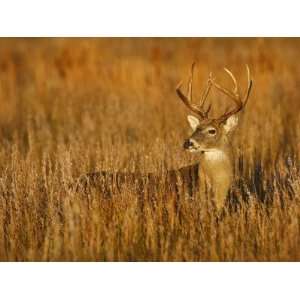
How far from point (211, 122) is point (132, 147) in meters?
1.15

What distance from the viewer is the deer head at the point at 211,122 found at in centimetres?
905

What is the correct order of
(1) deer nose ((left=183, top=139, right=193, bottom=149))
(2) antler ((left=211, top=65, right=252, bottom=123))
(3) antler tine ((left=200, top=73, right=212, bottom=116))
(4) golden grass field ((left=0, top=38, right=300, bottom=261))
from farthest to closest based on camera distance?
(3) antler tine ((left=200, top=73, right=212, bottom=116)) < (2) antler ((left=211, top=65, right=252, bottom=123)) < (1) deer nose ((left=183, top=139, right=193, bottom=149)) < (4) golden grass field ((left=0, top=38, right=300, bottom=261))

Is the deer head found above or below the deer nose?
above

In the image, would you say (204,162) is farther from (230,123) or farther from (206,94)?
(206,94)

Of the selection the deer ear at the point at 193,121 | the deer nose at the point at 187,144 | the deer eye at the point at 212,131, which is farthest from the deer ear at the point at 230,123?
the deer nose at the point at 187,144

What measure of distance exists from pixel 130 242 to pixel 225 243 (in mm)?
761

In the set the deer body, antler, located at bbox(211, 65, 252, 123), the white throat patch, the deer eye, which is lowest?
the deer body

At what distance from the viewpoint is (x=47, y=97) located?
1081cm

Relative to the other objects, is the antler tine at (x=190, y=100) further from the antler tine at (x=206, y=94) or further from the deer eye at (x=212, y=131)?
the deer eye at (x=212, y=131)

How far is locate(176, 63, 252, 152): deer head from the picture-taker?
905 centimetres

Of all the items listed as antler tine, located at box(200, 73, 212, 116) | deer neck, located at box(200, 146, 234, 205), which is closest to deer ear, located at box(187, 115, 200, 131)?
antler tine, located at box(200, 73, 212, 116)

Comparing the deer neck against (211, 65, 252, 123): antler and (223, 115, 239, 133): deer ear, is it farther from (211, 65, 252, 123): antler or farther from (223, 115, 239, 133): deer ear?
(211, 65, 252, 123): antler

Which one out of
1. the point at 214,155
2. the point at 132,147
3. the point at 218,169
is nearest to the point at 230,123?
the point at 214,155

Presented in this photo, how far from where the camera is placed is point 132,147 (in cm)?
Result: 1003
